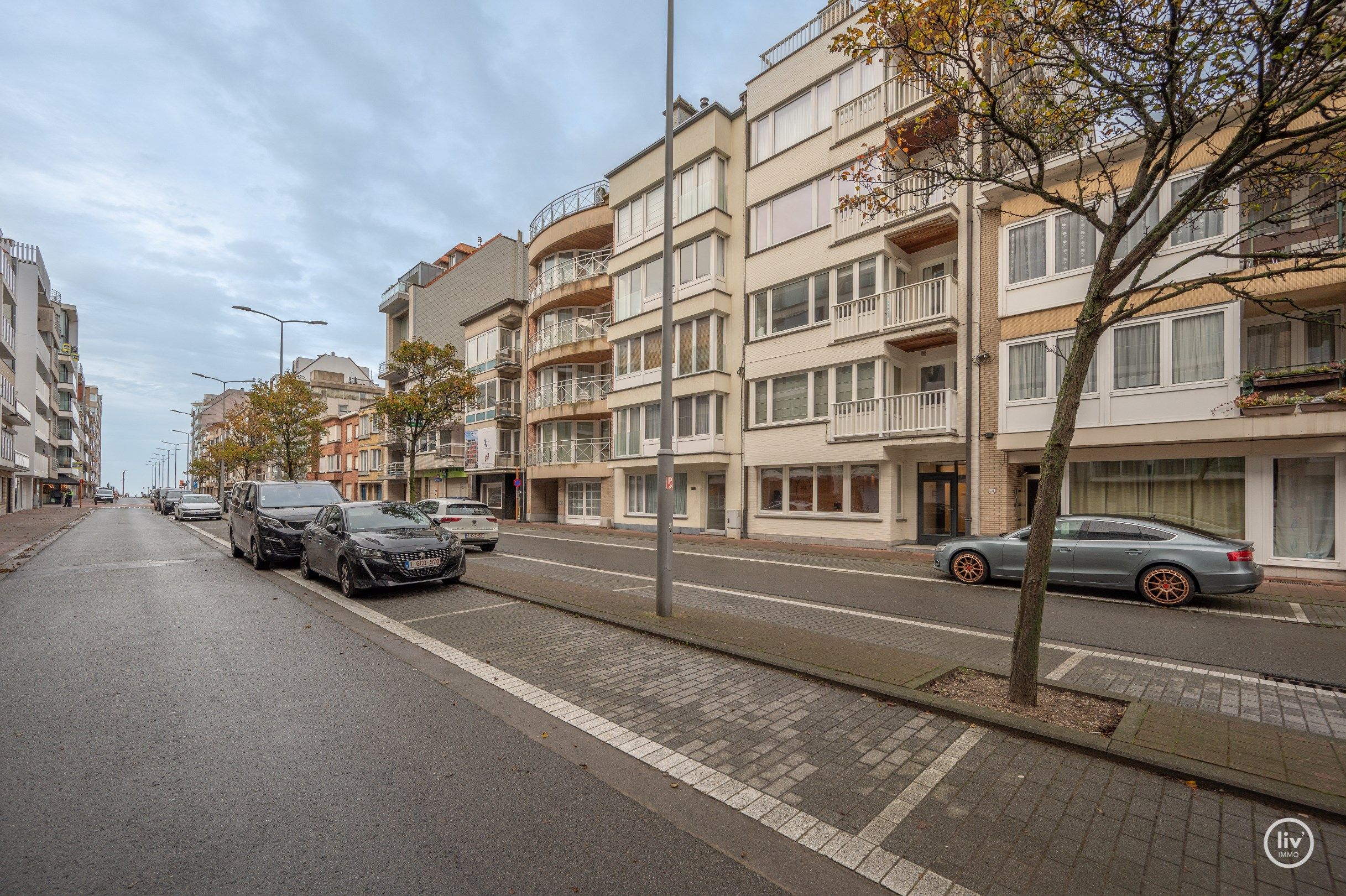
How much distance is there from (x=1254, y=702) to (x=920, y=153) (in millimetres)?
17809

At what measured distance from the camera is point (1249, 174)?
5250 millimetres

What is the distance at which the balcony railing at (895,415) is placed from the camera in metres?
16.4

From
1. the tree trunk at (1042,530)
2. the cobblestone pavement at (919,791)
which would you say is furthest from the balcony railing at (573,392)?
the tree trunk at (1042,530)

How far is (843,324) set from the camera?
61.5ft

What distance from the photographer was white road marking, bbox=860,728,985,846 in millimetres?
3076

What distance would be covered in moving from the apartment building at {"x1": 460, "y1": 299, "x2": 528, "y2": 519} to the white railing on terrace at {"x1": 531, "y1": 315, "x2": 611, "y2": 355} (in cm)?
437

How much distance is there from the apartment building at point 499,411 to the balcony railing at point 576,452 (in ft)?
11.6

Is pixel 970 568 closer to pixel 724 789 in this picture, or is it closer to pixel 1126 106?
pixel 1126 106

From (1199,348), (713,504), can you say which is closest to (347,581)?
(713,504)

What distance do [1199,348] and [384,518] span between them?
54.1 ft

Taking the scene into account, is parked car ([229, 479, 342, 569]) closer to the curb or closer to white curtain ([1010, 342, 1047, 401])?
the curb

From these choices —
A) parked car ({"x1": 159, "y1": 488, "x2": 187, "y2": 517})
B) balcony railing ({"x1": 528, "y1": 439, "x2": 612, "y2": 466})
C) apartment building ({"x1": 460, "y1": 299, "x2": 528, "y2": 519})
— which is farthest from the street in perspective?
parked car ({"x1": 159, "y1": 488, "x2": 187, "y2": 517})

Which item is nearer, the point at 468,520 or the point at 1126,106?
the point at 1126,106

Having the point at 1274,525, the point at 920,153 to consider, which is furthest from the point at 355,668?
the point at 920,153
